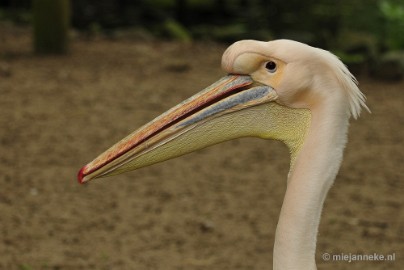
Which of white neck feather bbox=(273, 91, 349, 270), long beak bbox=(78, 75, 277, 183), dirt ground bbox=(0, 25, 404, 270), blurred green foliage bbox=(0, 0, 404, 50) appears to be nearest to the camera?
white neck feather bbox=(273, 91, 349, 270)

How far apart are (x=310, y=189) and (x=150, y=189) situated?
3.98m

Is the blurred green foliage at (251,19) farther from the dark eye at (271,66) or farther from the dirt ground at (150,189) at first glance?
the dark eye at (271,66)

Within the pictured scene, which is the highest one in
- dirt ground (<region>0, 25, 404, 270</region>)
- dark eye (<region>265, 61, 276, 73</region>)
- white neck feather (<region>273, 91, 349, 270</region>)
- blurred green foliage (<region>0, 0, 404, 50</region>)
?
dark eye (<region>265, 61, 276, 73</region>)

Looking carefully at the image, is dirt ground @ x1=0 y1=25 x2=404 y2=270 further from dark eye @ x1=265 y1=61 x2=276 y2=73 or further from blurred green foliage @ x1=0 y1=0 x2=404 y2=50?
dark eye @ x1=265 y1=61 x2=276 y2=73

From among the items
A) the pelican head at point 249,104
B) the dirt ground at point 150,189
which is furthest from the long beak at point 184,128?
the dirt ground at point 150,189

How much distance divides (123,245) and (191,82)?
4381 mm

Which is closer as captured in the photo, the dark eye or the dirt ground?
the dark eye

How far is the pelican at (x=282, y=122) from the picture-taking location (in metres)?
2.71

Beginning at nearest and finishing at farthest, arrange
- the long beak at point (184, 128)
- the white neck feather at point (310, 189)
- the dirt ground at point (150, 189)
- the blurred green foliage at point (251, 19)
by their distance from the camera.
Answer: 1. the white neck feather at point (310, 189)
2. the long beak at point (184, 128)
3. the dirt ground at point (150, 189)
4. the blurred green foliage at point (251, 19)

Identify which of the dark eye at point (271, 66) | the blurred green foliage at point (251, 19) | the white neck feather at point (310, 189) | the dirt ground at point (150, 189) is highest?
the dark eye at point (271, 66)

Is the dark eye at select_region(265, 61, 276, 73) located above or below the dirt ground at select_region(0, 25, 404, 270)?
above

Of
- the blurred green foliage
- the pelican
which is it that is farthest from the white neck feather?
the blurred green foliage

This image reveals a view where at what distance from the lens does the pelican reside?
8.87 ft

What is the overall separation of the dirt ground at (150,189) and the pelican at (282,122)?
2.52 metres
